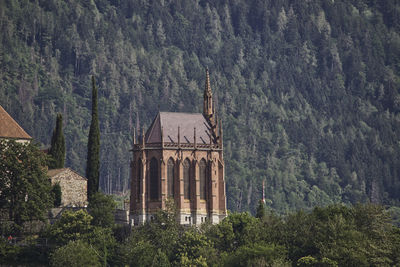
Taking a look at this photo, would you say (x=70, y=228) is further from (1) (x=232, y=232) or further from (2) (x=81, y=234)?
(1) (x=232, y=232)

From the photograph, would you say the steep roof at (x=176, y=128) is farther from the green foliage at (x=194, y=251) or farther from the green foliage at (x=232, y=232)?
the green foliage at (x=194, y=251)

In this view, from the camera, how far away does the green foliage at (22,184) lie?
162625 millimetres

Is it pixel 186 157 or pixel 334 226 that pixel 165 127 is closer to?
pixel 186 157

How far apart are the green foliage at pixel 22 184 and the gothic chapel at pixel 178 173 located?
674 inches

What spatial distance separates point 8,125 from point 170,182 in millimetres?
27852

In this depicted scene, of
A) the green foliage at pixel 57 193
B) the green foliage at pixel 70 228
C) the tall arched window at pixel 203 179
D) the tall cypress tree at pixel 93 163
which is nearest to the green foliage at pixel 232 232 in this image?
the tall arched window at pixel 203 179

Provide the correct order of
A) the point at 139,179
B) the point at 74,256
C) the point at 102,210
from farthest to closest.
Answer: the point at 139,179, the point at 102,210, the point at 74,256

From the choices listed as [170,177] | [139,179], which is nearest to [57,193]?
[139,179]

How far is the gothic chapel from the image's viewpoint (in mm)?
175125

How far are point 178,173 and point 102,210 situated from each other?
1382cm

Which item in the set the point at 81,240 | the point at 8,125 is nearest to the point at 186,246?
the point at 81,240

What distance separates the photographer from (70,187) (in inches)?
7072

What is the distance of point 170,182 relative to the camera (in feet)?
579

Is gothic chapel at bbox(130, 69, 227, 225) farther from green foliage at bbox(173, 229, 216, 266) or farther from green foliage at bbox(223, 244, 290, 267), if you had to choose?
green foliage at bbox(223, 244, 290, 267)
